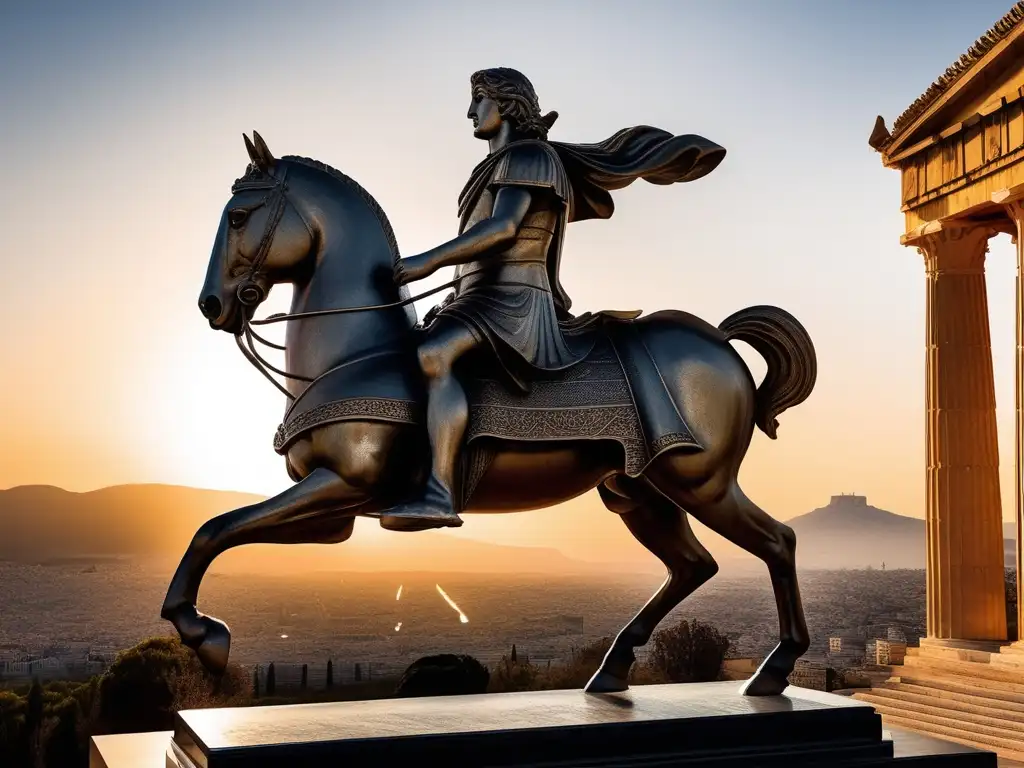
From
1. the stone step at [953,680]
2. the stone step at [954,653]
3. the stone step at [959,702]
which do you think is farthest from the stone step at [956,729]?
the stone step at [954,653]

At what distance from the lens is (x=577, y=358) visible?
670 centimetres

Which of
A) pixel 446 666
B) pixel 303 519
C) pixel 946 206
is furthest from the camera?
pixel 946 206

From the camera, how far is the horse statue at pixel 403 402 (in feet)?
19.9

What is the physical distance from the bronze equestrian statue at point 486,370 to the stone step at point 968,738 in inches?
289

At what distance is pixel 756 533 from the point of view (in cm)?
682

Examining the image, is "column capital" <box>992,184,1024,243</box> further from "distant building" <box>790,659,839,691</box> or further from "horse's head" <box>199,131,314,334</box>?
"horse's head" <box>199,131,314,334</box>

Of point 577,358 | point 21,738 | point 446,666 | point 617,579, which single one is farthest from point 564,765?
→ point 617,579

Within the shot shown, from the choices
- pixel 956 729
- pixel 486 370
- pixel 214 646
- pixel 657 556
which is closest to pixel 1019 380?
pixel 956 729

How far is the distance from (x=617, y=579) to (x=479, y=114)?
1530 centimetres

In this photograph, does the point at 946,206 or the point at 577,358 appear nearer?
the point at 577,358

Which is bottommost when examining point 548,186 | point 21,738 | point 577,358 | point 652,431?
point 21,738

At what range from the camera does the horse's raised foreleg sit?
5.78 metres

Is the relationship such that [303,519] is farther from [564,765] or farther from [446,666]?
[446,666]

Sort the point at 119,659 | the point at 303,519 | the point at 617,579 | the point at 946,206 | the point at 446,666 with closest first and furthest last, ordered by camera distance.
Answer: the point at 303,519
the point at 446,666
the point at 119,659
the point at 946,206
the point at 617,579
